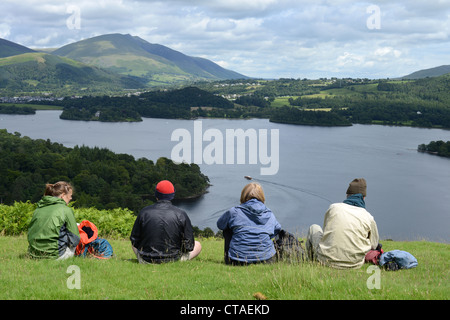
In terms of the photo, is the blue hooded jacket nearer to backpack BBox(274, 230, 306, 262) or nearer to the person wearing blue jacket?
the person wearing blue jacket

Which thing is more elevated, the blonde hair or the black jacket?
the blonde hair

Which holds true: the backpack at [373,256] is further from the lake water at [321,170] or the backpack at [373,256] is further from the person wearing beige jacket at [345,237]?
the lake water at [321,170]

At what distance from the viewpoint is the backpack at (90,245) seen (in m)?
6.92

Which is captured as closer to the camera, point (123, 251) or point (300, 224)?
point (123, 251)

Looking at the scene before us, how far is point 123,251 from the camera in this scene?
28.2ft

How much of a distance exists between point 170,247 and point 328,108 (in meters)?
195

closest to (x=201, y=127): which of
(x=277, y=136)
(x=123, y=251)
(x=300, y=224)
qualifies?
(x=277, y=136)

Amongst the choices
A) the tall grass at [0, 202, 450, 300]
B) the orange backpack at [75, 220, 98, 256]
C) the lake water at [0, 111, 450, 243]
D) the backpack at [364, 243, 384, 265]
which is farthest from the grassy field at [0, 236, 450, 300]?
the lake water at [0, 111, 450, 243]

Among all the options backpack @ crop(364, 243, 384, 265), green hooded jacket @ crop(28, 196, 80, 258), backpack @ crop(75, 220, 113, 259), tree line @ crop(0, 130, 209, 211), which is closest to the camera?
green hooded jacket @ crop(28, 196, 80, 258)

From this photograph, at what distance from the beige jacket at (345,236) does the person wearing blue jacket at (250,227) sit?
85cm

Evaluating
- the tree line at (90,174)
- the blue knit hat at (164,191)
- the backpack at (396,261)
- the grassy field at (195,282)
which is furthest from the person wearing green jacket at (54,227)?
the tree line at (90,174)

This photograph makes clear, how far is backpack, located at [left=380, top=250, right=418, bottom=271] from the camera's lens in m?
6.94

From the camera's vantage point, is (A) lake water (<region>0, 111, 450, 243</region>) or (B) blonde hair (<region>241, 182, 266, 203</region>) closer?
(B) blonde hair (<region>241, 182, 266, 203</region>)
